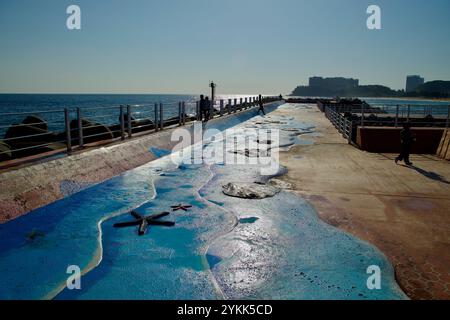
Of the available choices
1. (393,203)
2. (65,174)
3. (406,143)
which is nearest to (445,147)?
(406,143)

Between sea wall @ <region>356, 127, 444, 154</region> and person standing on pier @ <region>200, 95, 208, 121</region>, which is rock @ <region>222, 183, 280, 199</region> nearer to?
sea wall @ <region>356, 127, 444, 154</region>

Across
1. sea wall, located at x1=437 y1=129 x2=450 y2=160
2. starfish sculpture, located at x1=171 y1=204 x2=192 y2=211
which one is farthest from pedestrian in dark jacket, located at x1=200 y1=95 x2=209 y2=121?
starfish sculpture, located at x1=171 y1=204 x2=192 y2=211

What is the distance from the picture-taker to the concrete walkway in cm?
466

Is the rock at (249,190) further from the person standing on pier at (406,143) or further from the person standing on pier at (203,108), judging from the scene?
the person standing on pier at (203,108)

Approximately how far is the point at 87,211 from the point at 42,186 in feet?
4.58

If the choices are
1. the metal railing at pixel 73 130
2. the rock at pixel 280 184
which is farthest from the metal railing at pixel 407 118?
the metal railing at pixel 73 130

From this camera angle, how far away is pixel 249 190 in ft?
27.3

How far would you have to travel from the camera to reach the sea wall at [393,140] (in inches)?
533

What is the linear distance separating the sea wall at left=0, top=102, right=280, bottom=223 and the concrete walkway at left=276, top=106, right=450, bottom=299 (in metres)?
5.13

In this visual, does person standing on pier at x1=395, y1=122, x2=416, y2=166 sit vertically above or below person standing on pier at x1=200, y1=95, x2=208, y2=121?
below

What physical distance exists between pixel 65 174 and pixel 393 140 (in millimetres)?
12381

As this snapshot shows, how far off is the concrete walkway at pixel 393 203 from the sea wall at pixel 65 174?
513 cm

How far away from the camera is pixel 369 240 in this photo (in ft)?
18.2
